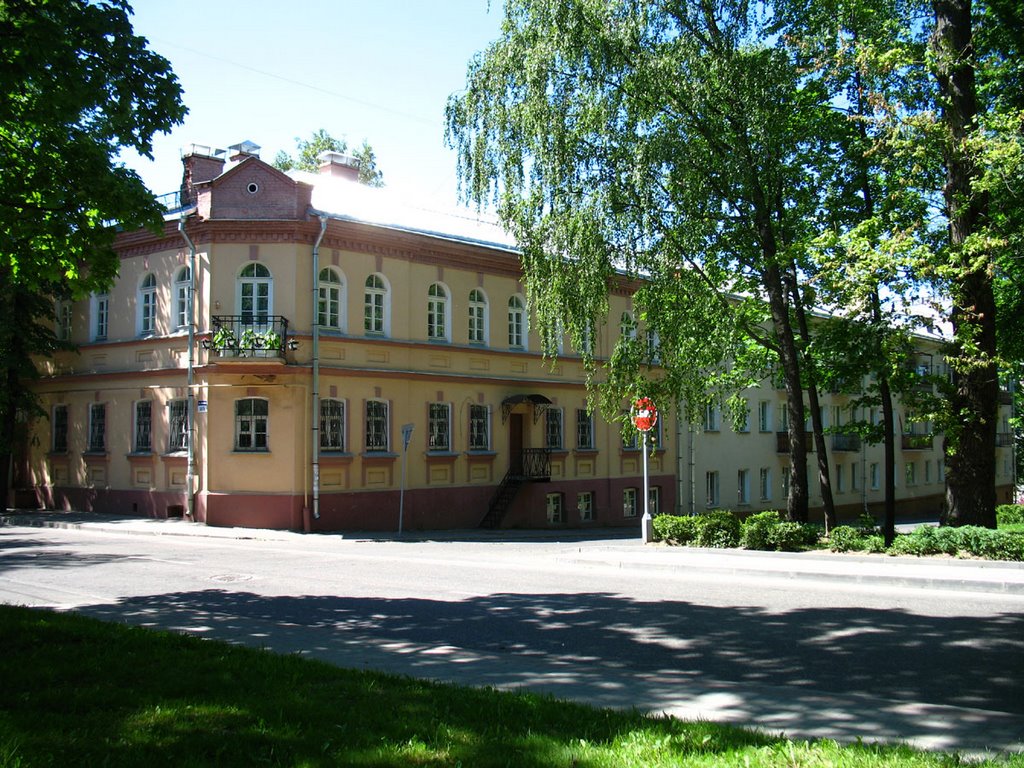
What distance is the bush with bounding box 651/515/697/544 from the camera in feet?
59.4

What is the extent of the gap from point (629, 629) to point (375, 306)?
59.8 ft

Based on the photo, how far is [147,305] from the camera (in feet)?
88.8

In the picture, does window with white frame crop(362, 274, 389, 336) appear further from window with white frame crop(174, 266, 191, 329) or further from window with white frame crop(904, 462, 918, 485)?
window with white frame crop(904, 462, 918, 485)

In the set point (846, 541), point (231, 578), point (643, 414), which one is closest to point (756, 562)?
point (846, 541)

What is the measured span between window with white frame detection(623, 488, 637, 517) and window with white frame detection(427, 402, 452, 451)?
850 centimetres

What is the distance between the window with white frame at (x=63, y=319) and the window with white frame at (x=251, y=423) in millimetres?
8509

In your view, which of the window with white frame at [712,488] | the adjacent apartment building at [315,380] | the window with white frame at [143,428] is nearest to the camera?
the adjacent apartment building at [315,380]

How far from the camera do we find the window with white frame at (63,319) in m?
29.5

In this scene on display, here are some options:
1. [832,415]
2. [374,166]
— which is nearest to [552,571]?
[832,415]

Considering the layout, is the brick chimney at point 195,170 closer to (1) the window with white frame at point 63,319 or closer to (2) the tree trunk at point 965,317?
(1) the window with white frame at point 63,319

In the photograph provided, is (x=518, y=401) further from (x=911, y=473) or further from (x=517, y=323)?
(x=911, y=473)

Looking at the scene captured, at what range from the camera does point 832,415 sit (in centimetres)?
4641

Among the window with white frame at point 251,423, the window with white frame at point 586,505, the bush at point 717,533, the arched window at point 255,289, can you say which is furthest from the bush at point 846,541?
the window with white frame at point 586,505

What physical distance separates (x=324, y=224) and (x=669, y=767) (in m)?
21.5
